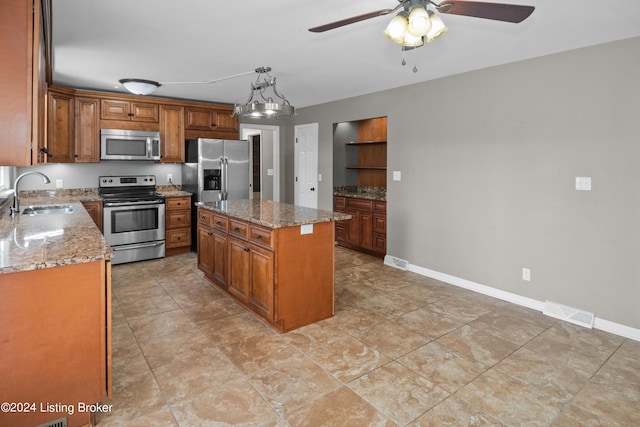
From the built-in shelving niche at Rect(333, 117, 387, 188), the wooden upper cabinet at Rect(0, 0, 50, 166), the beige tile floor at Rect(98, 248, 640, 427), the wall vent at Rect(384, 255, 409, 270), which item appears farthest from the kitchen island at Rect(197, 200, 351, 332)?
the built-in shelving niche at Rect(333, 117, 387, 188)

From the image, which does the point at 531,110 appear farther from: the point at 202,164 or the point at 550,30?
the point at 202,164

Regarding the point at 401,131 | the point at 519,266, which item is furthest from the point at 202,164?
the point at 519,266

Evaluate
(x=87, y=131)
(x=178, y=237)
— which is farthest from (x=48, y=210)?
(x=178, y=237)

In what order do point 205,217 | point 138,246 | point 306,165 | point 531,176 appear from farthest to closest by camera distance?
point 306,165, point 138,246, point 205,217, point 531,176

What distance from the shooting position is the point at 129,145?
205 inches

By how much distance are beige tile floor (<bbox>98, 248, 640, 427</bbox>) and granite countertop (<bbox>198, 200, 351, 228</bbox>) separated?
879 millimetres

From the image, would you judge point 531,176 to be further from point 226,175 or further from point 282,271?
point 226,175

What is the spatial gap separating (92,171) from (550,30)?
5.55 m

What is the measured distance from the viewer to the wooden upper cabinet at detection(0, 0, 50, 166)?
1.70 meters

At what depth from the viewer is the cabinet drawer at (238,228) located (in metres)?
3.26

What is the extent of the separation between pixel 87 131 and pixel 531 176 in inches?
208

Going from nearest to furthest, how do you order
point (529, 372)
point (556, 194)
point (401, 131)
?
point (529, 372)
point (556, 194)
point (401, 131)

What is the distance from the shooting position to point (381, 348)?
2752 millimetres

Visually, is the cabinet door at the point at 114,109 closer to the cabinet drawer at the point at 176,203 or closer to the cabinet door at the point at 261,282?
the cabinet drawer at the point at 176,203
